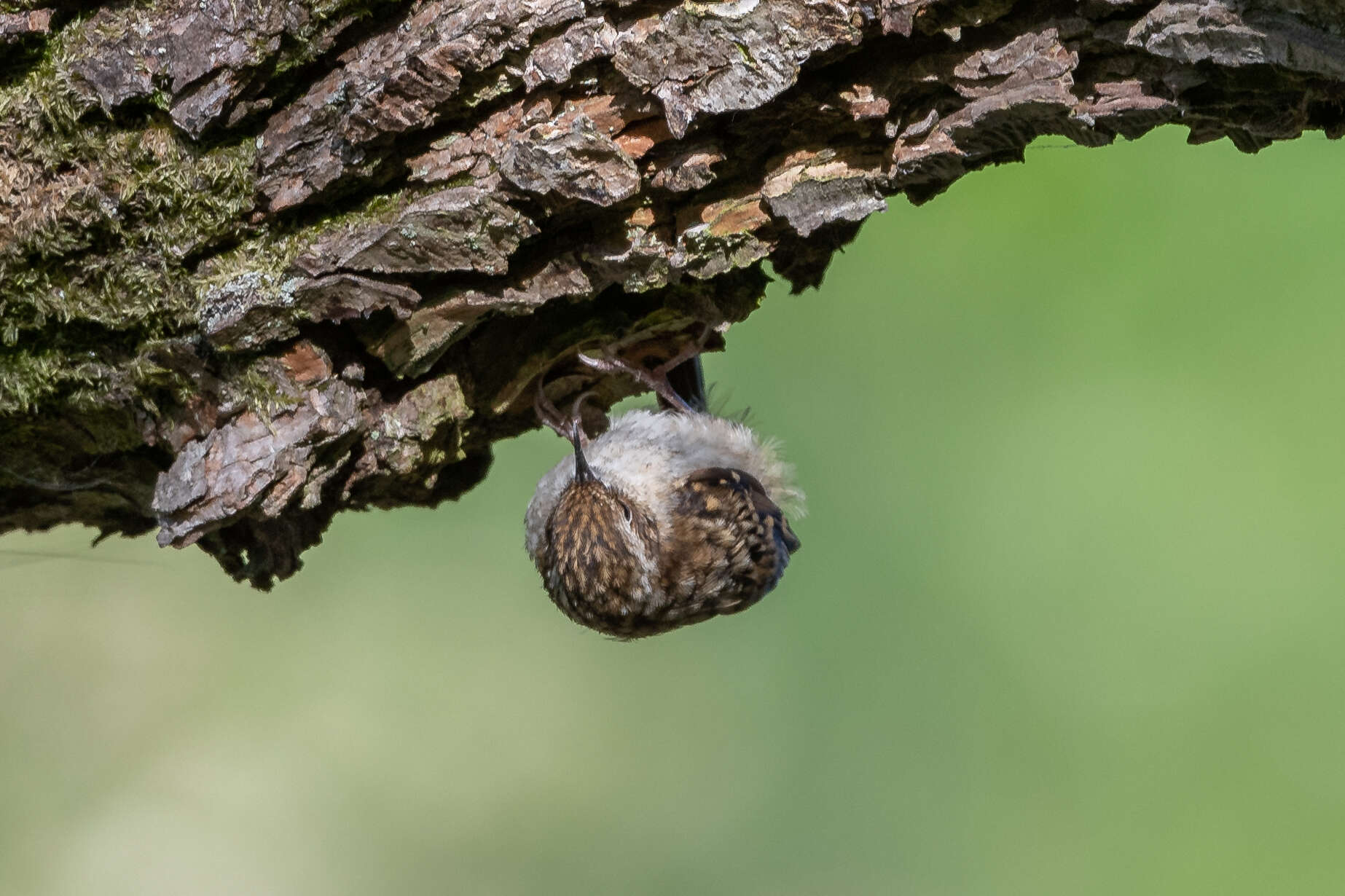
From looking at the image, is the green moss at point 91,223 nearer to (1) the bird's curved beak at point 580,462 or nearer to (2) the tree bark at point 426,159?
(2) the tree bark at point 426,159

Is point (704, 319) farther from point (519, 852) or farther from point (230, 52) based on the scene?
point (519, 852)

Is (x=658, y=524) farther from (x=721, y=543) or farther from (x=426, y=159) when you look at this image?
(x=426, y=159)

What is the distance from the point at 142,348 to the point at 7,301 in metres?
0.28

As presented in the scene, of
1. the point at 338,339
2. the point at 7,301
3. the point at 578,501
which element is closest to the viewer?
the point at 7,301

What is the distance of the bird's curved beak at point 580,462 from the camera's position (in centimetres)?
349

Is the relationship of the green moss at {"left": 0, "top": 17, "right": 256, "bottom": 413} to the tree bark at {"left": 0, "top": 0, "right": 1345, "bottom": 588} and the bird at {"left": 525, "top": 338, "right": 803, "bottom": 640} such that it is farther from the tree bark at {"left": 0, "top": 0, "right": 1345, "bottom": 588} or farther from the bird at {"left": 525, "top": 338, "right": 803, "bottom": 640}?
the bird at {"left": 525, "top": 338, "right": 803, "bottom": 640}

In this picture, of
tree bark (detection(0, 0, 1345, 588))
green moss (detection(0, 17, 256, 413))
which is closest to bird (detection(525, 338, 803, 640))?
tree bark (detection(0, 0, 1345, 588))

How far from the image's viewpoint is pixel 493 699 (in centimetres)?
578

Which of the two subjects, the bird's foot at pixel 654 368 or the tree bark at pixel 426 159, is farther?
the bird's foot at pixel 654 368

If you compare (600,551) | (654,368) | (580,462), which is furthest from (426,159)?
(600,551)

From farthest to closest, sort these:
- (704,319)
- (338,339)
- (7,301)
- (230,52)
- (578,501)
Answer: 1. (578,501)
2. (704,319)
3. (338,339)
4. (7,301)
5. (230,52)

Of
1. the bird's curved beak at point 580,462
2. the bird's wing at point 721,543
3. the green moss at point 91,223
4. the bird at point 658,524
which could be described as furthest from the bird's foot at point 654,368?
the green moss at point 91,223

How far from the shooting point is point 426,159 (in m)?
2.34

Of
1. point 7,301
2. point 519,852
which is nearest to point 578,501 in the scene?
point 7,301
